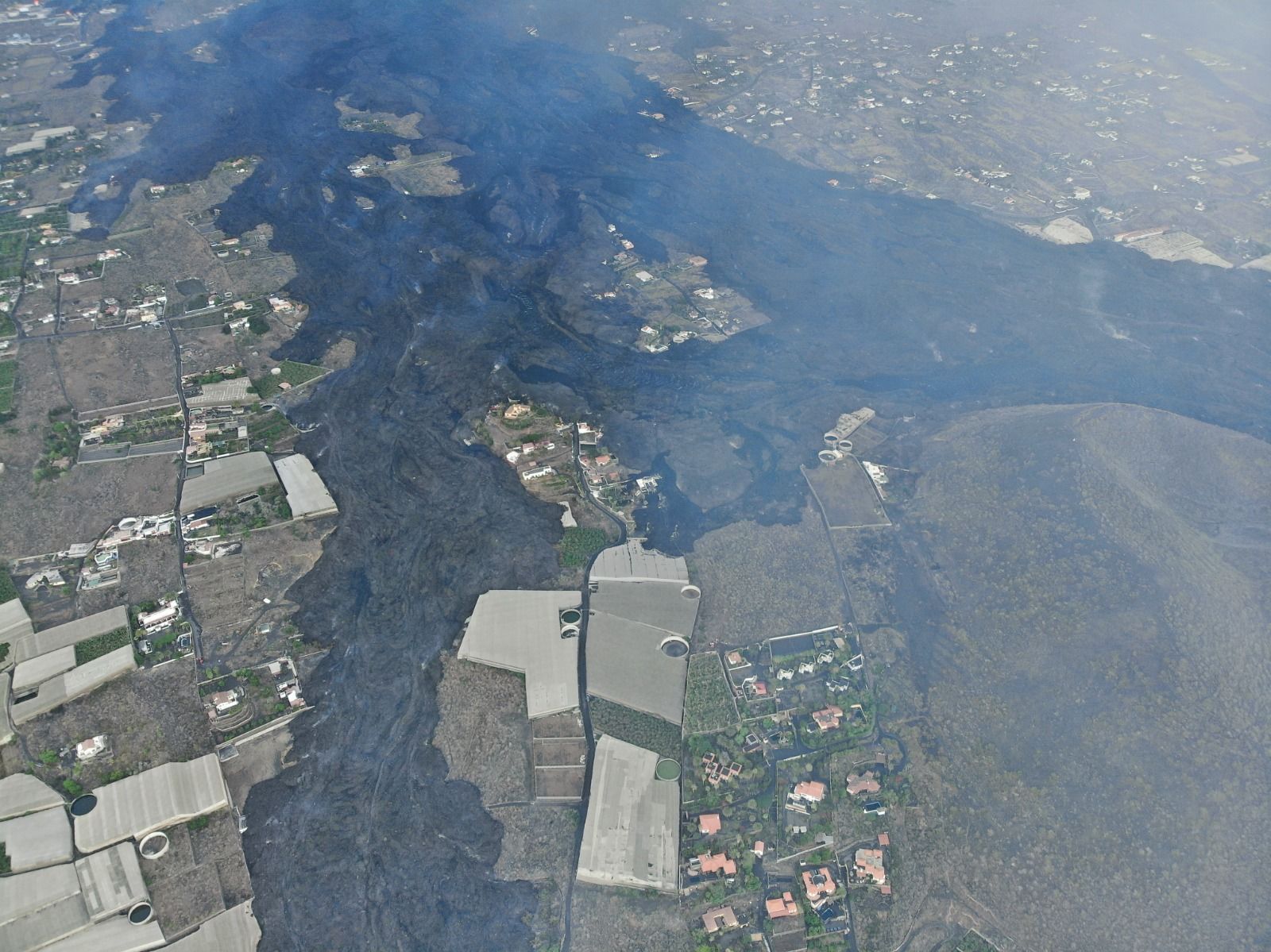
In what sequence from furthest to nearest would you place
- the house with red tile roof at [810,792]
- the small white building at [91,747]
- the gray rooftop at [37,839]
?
the house with red tile roof at [810,792] → the small white building at [91,747] → the gray rooftop at [37,839]

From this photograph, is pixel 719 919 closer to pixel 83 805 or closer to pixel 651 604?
pixel 651 604

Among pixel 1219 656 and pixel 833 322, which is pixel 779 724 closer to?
pixel 1219 656

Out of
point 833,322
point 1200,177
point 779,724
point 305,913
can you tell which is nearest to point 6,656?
point 305,913

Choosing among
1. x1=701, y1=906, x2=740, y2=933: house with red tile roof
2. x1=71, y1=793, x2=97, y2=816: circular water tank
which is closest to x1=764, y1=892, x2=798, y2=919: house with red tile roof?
x1=701, y1=906, x2=740, y2=933: house with red tile roof

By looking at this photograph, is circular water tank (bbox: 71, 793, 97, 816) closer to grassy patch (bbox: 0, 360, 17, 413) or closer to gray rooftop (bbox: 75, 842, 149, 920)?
gray rooftop (bbox: 75, 842, 149, 920)

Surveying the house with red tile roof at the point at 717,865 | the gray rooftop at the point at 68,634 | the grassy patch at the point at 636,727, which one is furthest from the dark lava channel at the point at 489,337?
the gray rooftop at the point at 68,634

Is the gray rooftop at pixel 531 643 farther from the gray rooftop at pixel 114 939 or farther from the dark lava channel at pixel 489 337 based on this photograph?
the gray rooftop at pixel 114 939

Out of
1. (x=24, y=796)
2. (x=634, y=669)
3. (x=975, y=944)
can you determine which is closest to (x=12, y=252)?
(x=24, y=796)
